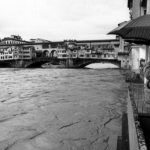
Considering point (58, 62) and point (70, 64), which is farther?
point (58, 62)

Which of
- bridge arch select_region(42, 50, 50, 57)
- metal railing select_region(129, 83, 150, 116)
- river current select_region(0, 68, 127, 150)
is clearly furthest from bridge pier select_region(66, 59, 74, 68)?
metal railing select_region(129, 83, 150, 116)

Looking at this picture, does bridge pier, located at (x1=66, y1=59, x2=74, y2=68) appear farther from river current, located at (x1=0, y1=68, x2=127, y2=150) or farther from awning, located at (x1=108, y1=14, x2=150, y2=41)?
awning, located at (x1=108, y1=14, x2=150, y2=41)

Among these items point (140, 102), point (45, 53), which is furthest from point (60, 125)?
point (45, 53)

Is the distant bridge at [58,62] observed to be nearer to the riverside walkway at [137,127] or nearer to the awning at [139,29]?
the riverside walkway at [137,127]

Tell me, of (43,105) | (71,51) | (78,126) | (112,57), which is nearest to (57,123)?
(78,126)

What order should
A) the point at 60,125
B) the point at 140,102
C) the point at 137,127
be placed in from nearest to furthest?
1. the point at 137,127
2. the point at 140,102
3. the point at 60,125

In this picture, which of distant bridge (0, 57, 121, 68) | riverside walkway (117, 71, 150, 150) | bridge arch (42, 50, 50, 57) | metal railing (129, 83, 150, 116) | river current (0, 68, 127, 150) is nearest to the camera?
riverside walkway (117, 71, 150, 150)

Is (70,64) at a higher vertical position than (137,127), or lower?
higher

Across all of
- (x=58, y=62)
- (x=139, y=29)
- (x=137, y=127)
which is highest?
(x=139, y=29)

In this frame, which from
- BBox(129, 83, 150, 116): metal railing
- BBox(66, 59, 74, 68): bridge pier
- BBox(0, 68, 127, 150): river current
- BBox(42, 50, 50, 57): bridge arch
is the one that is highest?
BBox(42, 50, 50, 57): bridge arch

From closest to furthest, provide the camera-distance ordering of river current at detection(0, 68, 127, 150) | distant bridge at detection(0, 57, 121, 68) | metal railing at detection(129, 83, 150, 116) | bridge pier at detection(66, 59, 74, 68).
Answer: metal railing at detection(129, 83, 150, 116), river current at detection(0, 68, 127, 150), distant bridge at detection(0, 57, 121, 68), bridge pier at detection(66, 59, 74, 68)

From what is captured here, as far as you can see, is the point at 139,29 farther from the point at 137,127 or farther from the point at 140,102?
the point at 140,102

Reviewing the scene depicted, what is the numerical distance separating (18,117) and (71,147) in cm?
398

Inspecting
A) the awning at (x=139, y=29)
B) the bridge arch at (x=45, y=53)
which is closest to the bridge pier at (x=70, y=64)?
the bridge arch at (x=45, y=53)
